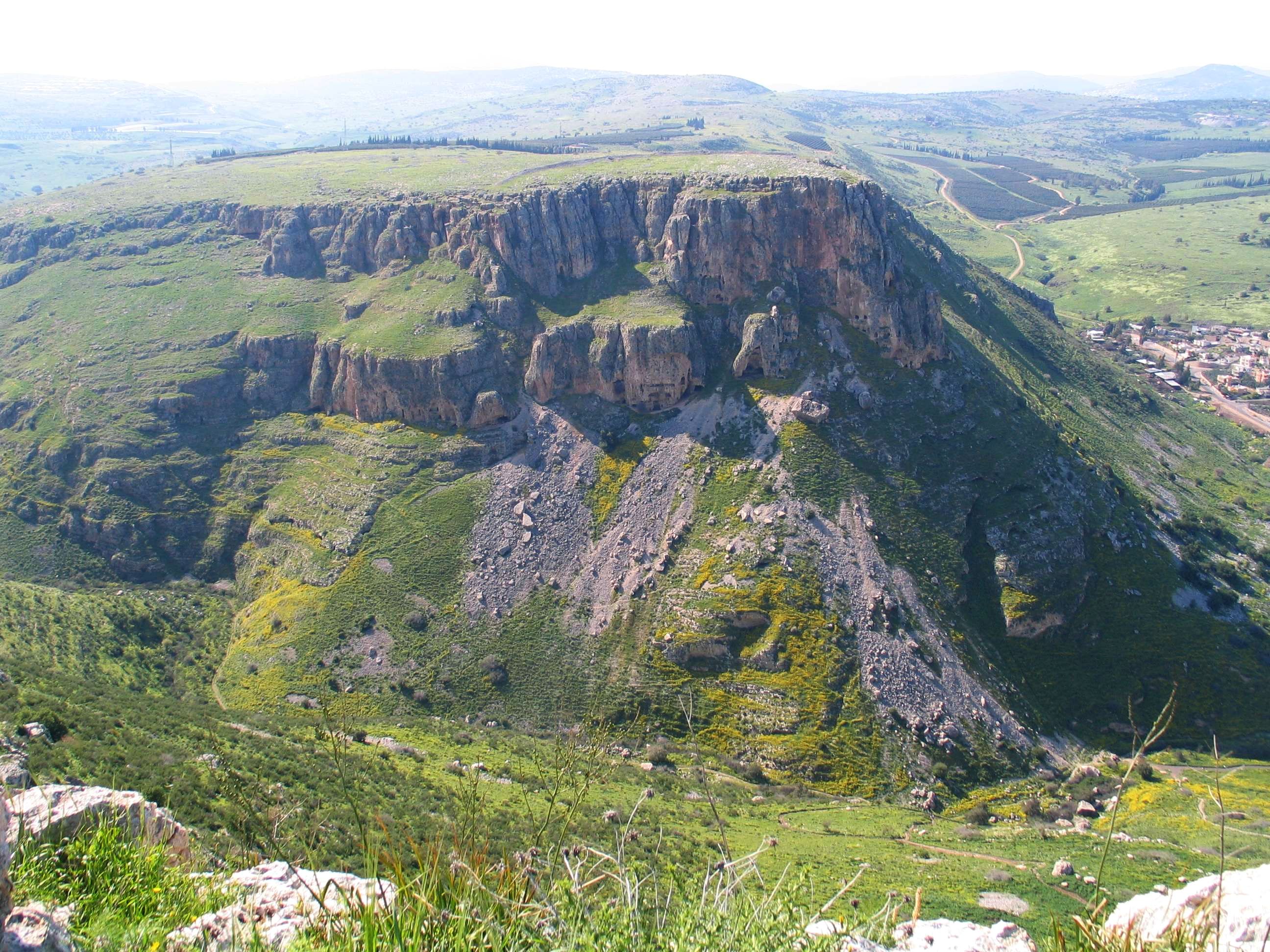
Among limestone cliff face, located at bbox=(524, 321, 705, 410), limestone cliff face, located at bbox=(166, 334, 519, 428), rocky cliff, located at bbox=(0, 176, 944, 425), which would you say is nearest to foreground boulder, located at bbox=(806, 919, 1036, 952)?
rocky cliff, located at bbox=(0, 176, 944, 425)

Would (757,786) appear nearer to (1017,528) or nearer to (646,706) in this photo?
(646,706)

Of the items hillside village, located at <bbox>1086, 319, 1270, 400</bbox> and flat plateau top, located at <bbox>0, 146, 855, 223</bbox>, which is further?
hillside village, located at <bbox>1086, 319, 1270, 400</bbox>

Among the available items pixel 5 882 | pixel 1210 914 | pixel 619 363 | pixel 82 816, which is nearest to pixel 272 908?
pixel 5 882

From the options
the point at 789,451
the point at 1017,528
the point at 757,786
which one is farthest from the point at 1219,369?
the point at 757,786

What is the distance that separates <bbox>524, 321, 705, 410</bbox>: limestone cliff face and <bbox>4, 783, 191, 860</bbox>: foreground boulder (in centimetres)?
6416

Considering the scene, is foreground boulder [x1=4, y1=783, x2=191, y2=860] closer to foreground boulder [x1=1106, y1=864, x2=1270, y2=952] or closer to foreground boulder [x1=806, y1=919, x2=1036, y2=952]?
foreground boulder [x1=806, y1=919, x2=1036, y2=952]

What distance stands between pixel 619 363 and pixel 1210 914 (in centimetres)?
7422

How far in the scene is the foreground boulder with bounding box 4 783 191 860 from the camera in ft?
45.3

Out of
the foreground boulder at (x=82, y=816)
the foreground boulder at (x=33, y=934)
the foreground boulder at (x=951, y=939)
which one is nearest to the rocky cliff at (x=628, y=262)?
the foreground boulder at (x=951, y=939)

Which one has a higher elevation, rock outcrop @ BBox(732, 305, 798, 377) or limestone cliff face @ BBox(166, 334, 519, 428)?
rock outcrop @ BBox(732, 305, 798, 377)

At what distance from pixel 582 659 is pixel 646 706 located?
7.49 meters

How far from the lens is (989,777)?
5897cm

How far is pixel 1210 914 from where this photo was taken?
11.9 m

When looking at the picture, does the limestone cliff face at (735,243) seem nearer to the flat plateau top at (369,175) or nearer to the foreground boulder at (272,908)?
the flat plateau top at (369,175)
